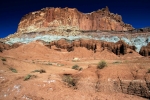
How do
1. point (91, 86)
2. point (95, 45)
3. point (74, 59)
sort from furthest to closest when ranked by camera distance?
point (95, 45)
point (74, 59)
point (91, 86)

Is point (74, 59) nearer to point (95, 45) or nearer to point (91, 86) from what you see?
point (95, 45)

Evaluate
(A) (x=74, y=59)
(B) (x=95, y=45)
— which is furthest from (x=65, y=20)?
(A) (x=74, y=59)

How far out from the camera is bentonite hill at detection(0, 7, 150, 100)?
760cm

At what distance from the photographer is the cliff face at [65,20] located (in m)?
69.1

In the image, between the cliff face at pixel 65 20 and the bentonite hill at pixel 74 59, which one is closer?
the bentonite hill at pixel 74 59

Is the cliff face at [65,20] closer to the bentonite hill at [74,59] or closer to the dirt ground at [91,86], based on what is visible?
the bentonite hill at [74,59]

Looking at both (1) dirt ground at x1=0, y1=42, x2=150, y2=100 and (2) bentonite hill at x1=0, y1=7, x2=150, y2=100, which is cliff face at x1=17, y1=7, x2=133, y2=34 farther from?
(1) dirt ground at x1=0, y1=42, x2=150, y2=100

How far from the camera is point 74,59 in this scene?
123ft

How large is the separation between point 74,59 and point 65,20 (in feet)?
121

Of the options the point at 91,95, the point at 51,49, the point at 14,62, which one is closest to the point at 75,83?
the point at 91,95

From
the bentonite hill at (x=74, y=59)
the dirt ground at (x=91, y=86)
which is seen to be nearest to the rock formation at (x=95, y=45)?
the bentonite hill at (x=74, y=59)

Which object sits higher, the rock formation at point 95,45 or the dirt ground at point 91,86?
the rock formation at point 95,45

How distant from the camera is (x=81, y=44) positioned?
4472 centimetres

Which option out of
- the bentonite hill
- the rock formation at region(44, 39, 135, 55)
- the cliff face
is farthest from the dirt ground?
the cliff face
